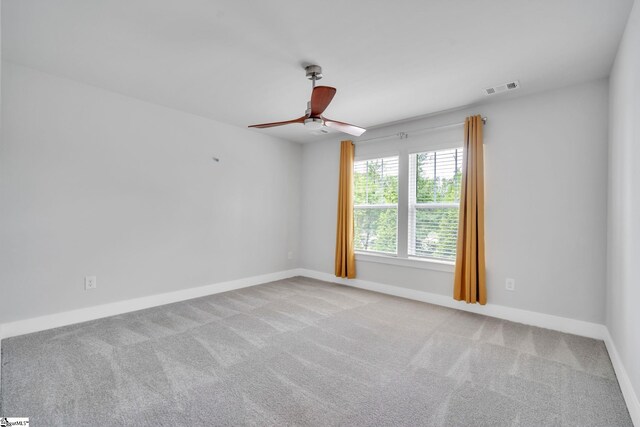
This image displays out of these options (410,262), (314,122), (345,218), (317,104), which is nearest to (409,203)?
(410,262)

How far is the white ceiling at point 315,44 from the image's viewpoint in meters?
1.95

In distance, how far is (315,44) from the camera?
7.69ft

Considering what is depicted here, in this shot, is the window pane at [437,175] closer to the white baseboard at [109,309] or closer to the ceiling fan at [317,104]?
the ceiling fan at [317,104]

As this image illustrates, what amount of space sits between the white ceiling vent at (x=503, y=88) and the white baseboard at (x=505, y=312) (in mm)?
2391

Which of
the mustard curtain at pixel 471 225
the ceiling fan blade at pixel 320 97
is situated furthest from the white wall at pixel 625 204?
the ceiling fan blade at pixel 320 97

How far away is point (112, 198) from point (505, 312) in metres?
4.67

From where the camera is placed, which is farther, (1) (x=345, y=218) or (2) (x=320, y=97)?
(1) (x=345, y=218)

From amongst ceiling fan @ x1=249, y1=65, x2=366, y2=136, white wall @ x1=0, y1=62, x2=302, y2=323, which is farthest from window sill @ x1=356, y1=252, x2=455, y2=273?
ceiling fan @ x1=249, y1=65, x2=366, y2=136

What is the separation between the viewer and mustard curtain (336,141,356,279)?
4.77m

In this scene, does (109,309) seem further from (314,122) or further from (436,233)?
(436,233)

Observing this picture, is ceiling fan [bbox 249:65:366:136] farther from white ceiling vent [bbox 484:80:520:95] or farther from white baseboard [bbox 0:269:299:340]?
white baseboard [bbox 0:269:299:340]

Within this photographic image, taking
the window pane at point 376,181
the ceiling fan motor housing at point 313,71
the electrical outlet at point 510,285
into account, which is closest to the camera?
the ceiling fan motor housing at point 313,71

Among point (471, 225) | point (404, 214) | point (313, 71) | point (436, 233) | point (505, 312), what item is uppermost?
point (313, 71)

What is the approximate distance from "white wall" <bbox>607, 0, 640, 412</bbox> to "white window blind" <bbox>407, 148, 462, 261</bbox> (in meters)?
1.46
